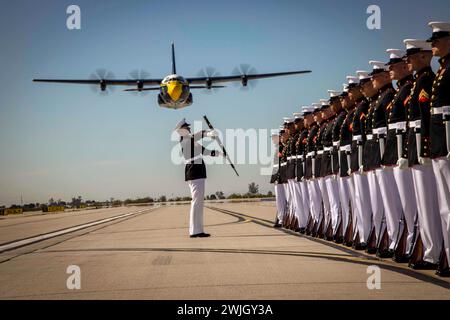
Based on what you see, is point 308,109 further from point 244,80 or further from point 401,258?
point 244,80

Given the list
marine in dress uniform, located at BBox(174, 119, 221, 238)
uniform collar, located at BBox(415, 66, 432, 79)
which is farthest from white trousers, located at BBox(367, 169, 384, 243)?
marine in dress uniform, located at BBox(174, 119, 221, 238)

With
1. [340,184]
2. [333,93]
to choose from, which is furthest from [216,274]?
[333,93]

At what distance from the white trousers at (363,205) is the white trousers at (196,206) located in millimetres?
3906

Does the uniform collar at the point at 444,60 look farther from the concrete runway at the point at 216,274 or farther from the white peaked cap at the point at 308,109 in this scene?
the white peaked cap at the point at 308,109

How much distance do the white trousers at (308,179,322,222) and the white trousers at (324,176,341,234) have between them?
2.75 ft

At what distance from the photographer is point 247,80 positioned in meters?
48.7

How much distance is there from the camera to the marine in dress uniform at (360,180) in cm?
733

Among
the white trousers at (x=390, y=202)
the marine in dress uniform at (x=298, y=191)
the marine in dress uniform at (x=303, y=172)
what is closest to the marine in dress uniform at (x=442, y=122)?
the white trousers at (x=390, y=202)

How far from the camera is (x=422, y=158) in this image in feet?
17.8

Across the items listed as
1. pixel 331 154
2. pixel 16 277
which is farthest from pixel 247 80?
pixel 16 277

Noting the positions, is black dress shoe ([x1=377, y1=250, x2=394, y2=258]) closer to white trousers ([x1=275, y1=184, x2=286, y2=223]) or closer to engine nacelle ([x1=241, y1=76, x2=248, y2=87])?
white trousers ([x1=275, y1=184, x2=286, y2=223])
